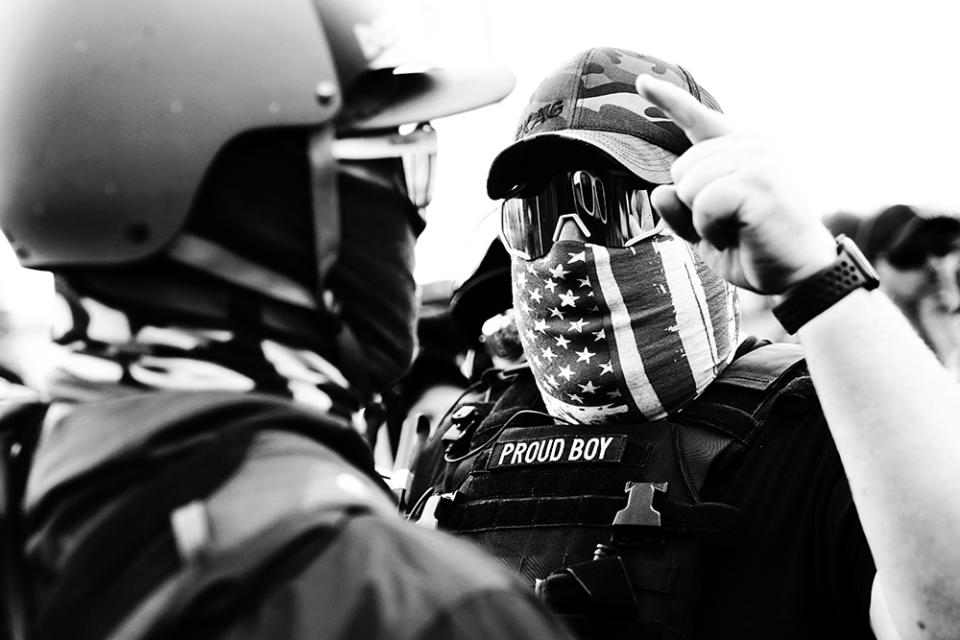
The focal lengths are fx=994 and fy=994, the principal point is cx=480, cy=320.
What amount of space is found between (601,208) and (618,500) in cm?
71

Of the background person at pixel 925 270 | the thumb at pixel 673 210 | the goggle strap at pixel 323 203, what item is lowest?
the background person at pixel 925 270

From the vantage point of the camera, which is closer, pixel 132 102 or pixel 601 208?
pixel 132 102

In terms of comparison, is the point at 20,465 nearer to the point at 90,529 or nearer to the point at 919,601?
the point at 90,529

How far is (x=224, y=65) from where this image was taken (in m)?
1.26

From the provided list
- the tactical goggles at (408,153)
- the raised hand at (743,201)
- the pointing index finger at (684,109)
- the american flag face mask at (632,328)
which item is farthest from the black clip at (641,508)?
the tactical goggles at (408,153)

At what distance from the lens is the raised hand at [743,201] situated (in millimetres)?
1550

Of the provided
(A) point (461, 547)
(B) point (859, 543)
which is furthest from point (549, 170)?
(A) point (461, 547)

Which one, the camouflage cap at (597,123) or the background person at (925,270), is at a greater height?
the camouflage cap at (597,123)

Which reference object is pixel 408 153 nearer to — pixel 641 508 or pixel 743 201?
pixel 743 201

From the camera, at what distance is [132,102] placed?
1249 millimetres

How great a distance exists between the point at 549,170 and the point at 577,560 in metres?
0.96

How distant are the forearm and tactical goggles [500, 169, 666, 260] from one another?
0.84 m

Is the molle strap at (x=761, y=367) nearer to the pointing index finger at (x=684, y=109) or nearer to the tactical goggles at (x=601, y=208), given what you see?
the tactical goggles at (x=601, y=208)

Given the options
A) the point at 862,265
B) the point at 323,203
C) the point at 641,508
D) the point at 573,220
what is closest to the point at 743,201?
the point at 862,265
